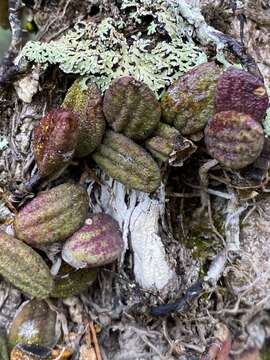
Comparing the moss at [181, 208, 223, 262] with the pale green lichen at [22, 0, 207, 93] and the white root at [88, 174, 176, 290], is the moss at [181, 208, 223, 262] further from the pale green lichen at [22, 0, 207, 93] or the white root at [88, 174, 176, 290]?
the pale green lichen at [22, 0, 207, 93]

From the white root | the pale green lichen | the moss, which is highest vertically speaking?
the pale green lichen

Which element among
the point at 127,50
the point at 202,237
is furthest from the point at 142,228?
the point at 127,50

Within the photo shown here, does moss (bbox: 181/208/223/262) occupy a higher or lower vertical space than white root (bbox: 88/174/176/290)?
lower

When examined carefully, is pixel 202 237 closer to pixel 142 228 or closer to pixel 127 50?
pixel 142 228

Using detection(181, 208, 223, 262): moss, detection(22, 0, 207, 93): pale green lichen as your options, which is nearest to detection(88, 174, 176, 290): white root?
A: detection(181, 208, 223, 262): moss

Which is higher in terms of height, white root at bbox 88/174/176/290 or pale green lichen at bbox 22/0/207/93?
pale green lichen at bbox 22/0/207/93

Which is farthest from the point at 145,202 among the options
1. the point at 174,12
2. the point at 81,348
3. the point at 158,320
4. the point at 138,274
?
the point at 174,12

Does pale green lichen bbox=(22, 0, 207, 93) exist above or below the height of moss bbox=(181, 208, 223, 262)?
above

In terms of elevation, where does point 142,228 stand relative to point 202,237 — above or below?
above

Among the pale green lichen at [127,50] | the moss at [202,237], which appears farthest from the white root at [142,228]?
the pale green lichen at [127,50]

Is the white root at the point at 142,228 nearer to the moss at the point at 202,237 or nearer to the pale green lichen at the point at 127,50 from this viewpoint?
the moss at the point at 202,237
